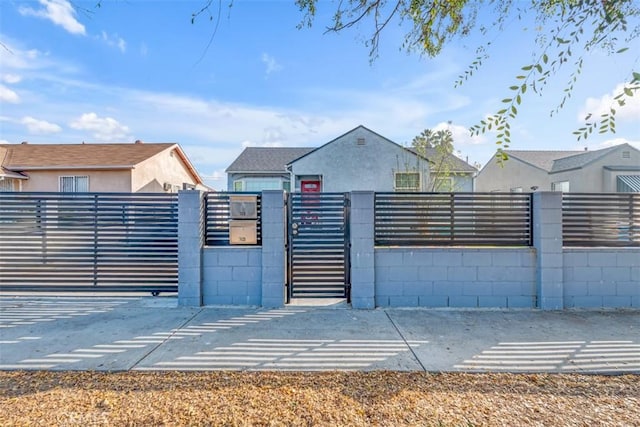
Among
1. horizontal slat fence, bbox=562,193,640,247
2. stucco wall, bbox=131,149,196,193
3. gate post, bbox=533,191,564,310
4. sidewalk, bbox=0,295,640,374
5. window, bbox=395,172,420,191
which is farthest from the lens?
stucco wall, bbox=131,149,196,193

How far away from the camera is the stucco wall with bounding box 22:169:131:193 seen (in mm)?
14039

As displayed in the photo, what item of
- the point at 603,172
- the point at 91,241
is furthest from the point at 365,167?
the point at 603,172

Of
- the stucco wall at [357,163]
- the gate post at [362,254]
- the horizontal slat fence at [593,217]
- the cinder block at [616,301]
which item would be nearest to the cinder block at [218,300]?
the gate post at [362,254]

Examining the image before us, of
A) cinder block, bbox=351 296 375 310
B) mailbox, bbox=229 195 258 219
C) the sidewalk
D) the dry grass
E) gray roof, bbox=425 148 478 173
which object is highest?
gray roof, bbox=425 148 478 173

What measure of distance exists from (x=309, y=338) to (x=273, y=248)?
1.56 m

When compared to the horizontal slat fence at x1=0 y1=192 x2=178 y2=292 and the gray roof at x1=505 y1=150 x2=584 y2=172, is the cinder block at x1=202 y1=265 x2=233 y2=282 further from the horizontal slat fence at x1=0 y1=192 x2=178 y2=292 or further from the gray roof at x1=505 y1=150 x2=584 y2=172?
the gray roof at x1=505 y1=150 x2=584 y2=172

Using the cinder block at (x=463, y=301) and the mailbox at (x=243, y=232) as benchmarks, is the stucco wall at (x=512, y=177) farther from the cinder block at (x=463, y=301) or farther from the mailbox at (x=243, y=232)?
the mailbox at (x=243, y=232)

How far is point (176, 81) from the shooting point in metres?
8.03

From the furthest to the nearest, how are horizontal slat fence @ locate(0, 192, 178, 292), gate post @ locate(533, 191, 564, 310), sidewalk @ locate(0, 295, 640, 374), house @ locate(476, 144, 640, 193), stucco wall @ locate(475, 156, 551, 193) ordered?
stucco wall @ locate(475, 156, 551, 193) < house @ locate(476, 144, 640, 193) < horizontal slat fence @ locate(0, 192, 178, 292) < gate post @ locate(533, 191, 564, 310) < sidewalk @ locate(0, 295, 640, 374)

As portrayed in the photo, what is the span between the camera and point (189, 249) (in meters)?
4.89

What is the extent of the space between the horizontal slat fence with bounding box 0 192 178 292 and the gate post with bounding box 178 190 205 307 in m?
0.38

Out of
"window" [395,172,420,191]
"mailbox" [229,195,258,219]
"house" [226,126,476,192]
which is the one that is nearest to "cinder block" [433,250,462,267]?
"mailbox" [229,195,258,219]

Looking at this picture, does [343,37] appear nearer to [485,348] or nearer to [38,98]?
[485,348]

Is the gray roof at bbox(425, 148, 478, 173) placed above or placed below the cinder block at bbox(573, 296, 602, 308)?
above
